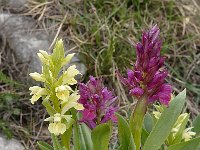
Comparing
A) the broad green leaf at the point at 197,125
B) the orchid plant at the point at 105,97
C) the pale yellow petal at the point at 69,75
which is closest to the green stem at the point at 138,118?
the orchid plant at the point at 105,97

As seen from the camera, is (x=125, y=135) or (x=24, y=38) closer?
(x=125, y=135)

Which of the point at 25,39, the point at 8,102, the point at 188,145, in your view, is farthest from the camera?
the point at 25,39

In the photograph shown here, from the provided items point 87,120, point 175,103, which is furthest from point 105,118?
point 175,103

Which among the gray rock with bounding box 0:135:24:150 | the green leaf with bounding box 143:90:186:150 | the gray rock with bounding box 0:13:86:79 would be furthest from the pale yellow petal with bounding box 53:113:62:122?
the gray rock with bounding box 0:13:86:79

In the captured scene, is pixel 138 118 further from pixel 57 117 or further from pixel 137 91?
pixel 57 117

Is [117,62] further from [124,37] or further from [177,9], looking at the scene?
[177,9]

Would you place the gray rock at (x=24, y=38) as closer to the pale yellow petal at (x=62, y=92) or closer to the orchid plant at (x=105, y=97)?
the orchid plant at (x=105, y=97)

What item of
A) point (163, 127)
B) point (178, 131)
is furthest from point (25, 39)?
point (163, 127)
